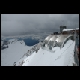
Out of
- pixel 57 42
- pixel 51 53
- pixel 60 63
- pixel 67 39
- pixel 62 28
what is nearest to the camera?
pixel 60 63

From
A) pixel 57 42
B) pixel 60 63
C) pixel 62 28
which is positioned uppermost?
pixel 62 28

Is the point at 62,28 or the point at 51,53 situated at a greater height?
the point at 62,28

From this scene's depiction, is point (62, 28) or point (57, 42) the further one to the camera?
point (62, 28)

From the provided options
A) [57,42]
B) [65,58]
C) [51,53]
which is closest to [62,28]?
[57,42]

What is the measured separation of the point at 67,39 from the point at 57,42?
242 centimetres

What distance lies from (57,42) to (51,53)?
479 cm

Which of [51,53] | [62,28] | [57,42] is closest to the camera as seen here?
[51,53]

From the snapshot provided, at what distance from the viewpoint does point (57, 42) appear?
80.2ft

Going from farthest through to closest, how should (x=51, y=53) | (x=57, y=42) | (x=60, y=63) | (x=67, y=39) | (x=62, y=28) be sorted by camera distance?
(x=62, y=28) < (x=57, y=42) < (x=67, y=39) < (x=51, y=53) < (x=60, y=63)

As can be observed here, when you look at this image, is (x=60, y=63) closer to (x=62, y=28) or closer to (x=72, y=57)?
(x=72, y=57)

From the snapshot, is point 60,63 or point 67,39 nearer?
point 60,63

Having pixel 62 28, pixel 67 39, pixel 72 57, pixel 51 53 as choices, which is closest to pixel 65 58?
pixel 72 57

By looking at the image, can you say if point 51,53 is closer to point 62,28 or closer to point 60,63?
point 60,63

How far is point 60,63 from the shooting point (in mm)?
15289
